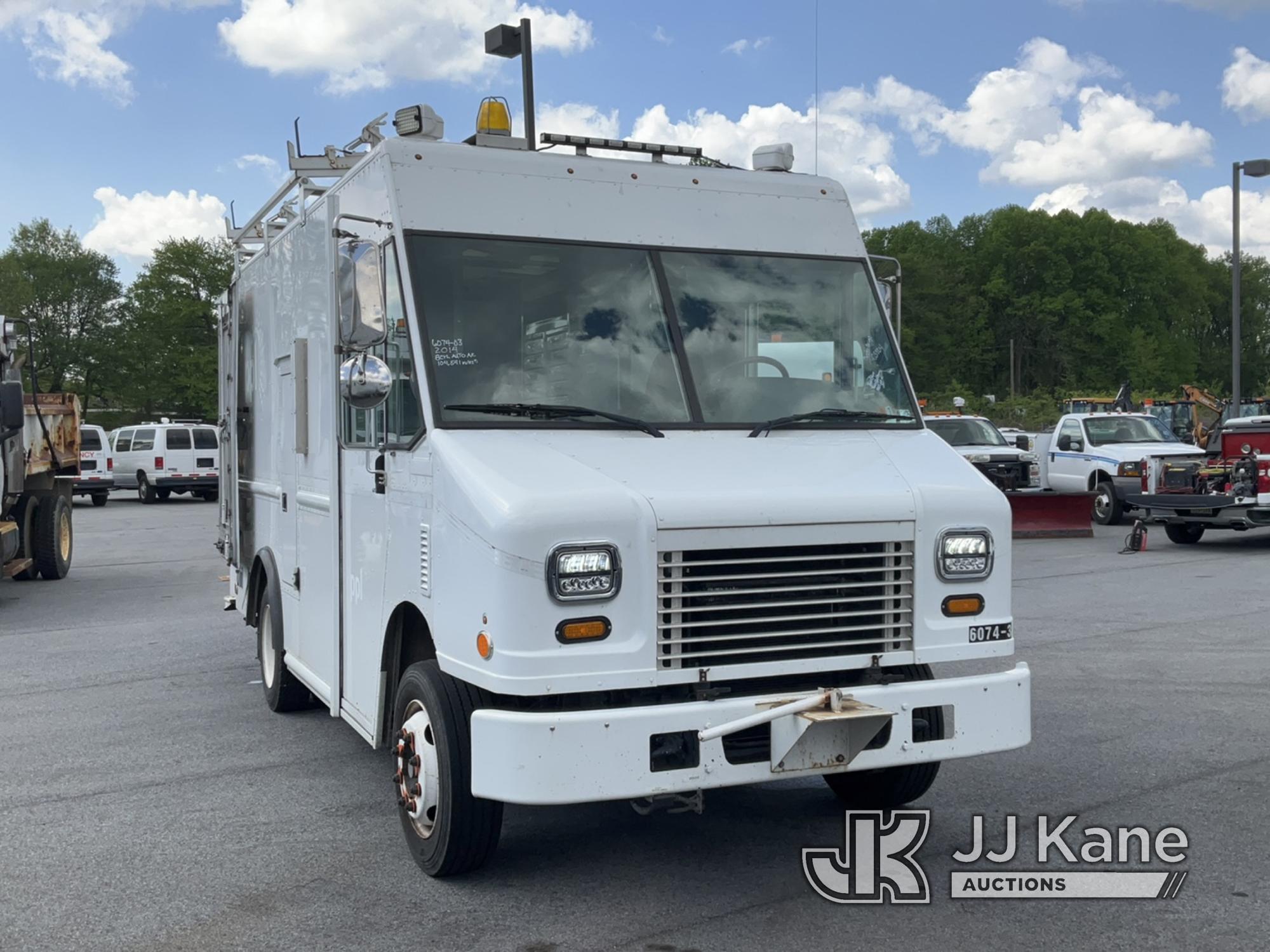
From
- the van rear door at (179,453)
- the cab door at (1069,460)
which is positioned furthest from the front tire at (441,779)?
the van rear door at (179,453)

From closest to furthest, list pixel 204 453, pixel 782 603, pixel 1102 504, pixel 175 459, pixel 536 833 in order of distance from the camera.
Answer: pixel 782 603 → pixel 536 833 → pixel 1102 504 → pixel 175 459 → pixel 204 453

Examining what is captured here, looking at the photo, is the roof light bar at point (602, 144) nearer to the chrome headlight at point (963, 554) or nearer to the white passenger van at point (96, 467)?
the chrome headlight at point (963, 554)

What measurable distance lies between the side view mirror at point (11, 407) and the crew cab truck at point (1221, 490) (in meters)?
14.5

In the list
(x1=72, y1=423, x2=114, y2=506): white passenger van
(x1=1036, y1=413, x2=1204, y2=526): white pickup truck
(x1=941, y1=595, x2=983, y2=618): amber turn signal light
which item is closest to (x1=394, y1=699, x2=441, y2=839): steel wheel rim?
(x1=941, y1=595, x2=983, y2=618): amber turn signal light

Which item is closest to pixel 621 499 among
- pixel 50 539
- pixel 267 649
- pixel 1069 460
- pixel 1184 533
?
pixel 267 649

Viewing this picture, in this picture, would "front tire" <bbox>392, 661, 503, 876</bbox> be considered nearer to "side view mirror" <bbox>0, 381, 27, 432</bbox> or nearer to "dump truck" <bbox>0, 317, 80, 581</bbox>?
"side view mirror" <bbox>0, 381, 27, 432</bbox>

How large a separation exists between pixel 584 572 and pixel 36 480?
44.4ft

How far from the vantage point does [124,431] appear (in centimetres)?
3538

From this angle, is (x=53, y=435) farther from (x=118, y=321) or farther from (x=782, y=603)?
(x=118, y=321)

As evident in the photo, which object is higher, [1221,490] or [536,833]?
[1221,490]

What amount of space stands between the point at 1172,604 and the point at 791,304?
27.5 feet

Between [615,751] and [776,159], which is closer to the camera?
[615,751]

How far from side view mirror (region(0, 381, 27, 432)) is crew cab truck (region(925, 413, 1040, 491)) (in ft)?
46.2

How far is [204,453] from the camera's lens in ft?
111
